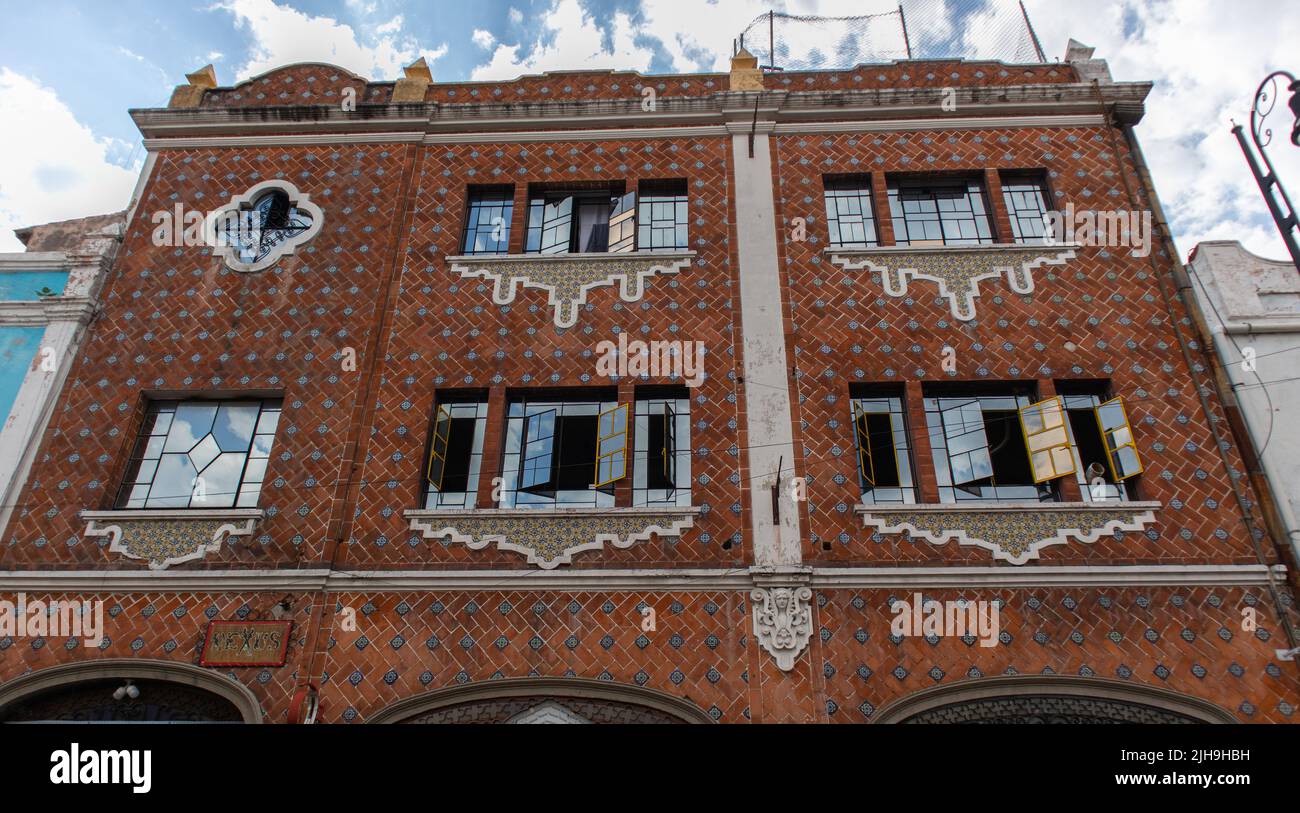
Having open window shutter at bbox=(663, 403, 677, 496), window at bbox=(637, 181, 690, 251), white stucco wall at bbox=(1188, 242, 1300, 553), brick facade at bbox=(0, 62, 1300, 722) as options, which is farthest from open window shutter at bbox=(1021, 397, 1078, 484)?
window at bbox=(637, 181, 690, 251)

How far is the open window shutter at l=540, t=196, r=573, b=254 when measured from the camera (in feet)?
42.4

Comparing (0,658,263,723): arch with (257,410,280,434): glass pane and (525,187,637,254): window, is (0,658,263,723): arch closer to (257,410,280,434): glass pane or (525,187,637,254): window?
(257,410,280,434): glass pane

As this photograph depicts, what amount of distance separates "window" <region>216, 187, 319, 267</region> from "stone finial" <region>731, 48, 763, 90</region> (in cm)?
746

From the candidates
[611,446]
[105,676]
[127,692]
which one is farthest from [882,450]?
[105,676]

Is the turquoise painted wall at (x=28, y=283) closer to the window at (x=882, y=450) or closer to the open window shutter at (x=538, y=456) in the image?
the open window shutter at (x=538, y=456)

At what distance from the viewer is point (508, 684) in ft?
30.7

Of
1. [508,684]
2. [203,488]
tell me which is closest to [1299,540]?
[508,684]

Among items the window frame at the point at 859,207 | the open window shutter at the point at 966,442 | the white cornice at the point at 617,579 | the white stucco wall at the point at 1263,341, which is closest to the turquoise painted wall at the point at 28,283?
the white cornice at the point at 617,579

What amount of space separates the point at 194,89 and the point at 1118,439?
1598cm

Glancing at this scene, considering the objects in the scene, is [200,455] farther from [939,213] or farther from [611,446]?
[939,213]

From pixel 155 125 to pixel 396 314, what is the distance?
613 centimetres

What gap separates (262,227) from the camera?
13117 millimetres

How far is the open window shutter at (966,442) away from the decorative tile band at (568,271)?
14.8 feet
